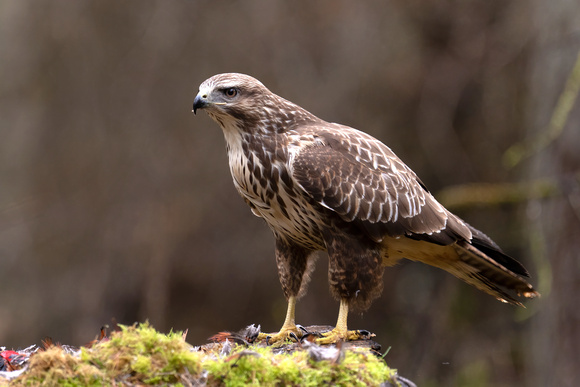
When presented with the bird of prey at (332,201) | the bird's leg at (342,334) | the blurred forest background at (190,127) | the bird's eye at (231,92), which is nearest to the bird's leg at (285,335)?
the bird of prey at (332,201)

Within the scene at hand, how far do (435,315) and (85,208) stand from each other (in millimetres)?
4404

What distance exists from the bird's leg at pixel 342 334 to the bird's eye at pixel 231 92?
4.30ft

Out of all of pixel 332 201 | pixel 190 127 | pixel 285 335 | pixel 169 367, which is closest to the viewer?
pixel 169 367

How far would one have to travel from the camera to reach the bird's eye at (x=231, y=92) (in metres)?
3.94

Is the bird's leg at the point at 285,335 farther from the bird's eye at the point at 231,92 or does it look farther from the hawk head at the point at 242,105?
the bird's eye at the point at 231,92

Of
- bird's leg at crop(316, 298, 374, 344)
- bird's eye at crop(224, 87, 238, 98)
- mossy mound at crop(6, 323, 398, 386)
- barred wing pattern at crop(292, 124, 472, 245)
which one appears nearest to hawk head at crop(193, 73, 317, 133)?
bird's eye at crop(224, 87, 238, 98)

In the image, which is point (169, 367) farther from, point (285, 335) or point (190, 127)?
point (190, 127)

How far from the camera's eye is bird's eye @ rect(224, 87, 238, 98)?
3936 mm

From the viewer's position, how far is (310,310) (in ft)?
26.4

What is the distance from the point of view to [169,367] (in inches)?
99.2

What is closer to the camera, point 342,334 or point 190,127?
point 342,334

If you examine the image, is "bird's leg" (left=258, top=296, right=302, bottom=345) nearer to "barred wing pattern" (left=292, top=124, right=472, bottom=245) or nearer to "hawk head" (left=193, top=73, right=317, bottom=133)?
"barred wing pattern" (left=292, top=124, right=472, bottom=245)

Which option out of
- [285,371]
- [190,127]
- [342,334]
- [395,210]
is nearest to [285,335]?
[342,334]

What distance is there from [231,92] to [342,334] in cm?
149
